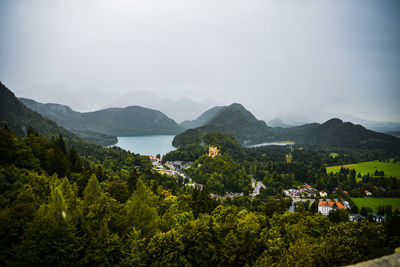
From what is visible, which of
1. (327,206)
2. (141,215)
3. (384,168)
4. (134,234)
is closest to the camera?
(134,234)

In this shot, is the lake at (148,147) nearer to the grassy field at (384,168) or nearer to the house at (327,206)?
the house at (327,206)

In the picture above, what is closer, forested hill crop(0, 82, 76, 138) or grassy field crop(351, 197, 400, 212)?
grassy field crop(351, 197, 400, 212)

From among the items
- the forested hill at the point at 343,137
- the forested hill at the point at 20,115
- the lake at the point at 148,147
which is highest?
the forested hill at the point at 20,115

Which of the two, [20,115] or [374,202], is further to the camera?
[20,115]

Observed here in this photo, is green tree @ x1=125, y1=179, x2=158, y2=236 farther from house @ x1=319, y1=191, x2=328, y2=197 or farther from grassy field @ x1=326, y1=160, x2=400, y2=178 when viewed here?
grassy field @ x1=326, y1=160, x2=400, y2=178

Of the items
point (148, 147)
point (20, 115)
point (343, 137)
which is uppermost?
point (20, 115)

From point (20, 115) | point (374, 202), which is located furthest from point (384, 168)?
point (20, 115)

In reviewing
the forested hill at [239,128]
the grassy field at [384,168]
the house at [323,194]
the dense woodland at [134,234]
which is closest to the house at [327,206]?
the house at [323,194]

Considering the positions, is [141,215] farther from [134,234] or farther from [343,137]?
[343,137]

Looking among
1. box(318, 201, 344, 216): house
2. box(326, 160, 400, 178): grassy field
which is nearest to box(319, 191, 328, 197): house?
box(318, 201, 344, 216): house

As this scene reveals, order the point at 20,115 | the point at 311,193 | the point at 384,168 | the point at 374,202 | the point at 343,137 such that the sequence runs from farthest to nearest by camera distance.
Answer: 1. the point at 343,137
2. the point at 20,115
3. the point at 384,168
4. the point at 311,193
5. the point at 374,202
